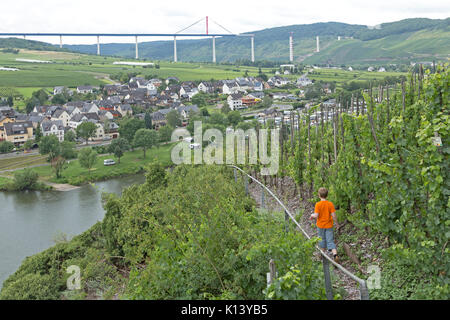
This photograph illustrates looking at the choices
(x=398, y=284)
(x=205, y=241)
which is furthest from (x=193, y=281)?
(x=398, y=284)

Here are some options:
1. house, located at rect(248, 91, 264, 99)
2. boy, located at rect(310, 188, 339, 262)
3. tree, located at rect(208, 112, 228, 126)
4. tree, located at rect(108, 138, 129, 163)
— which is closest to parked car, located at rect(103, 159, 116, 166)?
tree, located at rect(108, 138, 129, 163)

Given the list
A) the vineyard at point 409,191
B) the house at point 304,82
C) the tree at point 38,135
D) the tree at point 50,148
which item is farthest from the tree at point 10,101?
the vineyard at point 409,191

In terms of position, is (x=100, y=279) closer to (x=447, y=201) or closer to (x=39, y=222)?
(x=447, y=201)

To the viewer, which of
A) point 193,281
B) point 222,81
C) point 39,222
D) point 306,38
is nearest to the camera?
point 193,281

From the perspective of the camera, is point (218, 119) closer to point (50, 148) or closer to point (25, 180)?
point (50, 148)

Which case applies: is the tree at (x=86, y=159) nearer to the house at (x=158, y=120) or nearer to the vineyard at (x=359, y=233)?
the house at (x=158, y=120)

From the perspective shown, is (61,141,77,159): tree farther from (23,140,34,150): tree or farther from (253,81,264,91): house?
(253,81,264,91): house

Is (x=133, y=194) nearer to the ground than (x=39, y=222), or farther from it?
farther from it
